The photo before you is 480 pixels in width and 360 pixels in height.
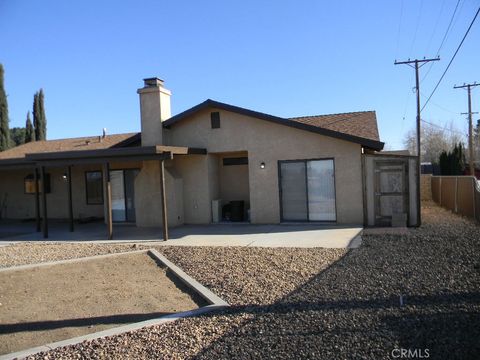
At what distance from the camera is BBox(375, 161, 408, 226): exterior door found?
43.8ft

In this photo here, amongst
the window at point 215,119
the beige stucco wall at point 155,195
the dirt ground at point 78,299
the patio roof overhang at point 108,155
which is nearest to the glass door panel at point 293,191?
the window at point 215,119

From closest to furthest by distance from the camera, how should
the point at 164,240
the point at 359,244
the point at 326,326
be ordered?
the point at 326,326 < the point at 359,244 < the point at 164,240

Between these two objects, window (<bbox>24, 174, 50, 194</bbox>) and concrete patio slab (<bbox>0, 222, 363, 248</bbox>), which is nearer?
concrete patio slab (<bbox>0, 222, 363, 248</bbox>)

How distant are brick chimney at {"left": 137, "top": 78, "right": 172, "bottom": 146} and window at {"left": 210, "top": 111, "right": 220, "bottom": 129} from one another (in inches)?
67.7

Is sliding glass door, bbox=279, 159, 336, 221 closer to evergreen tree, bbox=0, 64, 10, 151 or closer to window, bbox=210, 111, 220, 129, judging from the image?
window, bbox=210, 111, 220, 129

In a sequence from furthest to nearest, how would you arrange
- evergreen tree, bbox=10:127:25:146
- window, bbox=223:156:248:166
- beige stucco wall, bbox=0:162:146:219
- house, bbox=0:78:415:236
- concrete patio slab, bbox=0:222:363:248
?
1. evergreen tree, bbox=10:127:25:146
2. beige stucco wall, bbox=0:162:146:219
3. window, bbox=223:156:248:166
4. house, bbox=0:78:415:236
5. concrete patio slab, bbox=0:222:363:248

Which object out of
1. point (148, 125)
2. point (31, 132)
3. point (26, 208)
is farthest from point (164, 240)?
point (31, 132)

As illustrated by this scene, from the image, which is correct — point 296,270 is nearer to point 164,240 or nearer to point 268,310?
point 268,310

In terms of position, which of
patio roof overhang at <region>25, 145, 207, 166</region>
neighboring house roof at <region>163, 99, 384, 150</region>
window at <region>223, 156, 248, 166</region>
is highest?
neighboring house roof at <region>163, 99, 384, 150</region>

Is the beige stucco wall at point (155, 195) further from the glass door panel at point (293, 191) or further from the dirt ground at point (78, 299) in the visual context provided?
the dirt ground at point (78, 299)

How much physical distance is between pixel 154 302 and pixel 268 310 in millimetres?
1829

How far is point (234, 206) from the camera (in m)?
15.9

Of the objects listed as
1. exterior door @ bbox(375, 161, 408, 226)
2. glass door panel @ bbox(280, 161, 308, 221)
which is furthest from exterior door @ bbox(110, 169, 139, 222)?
exterior door @ bbox(375, 161, 408, 226)

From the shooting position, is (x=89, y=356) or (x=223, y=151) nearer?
(x=89, y=356)
